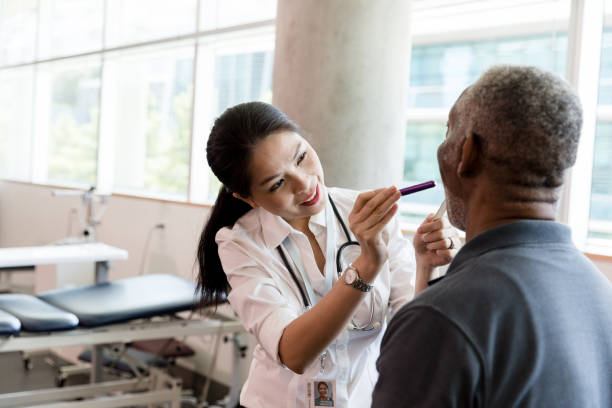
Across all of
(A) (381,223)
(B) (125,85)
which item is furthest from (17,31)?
(A) (381,223)

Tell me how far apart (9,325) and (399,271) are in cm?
167

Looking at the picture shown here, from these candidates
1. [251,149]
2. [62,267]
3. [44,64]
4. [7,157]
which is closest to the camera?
[251,149]

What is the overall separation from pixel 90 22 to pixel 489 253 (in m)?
5.44

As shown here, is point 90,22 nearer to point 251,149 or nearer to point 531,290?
point 251,149

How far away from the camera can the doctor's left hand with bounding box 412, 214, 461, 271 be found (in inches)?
49.1

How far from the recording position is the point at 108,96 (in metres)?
5.09

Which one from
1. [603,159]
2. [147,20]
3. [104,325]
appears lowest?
A: [104,325]

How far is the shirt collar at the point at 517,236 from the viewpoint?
30.0 inches

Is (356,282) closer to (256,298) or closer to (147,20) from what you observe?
(256,298)

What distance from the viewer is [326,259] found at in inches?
55.4

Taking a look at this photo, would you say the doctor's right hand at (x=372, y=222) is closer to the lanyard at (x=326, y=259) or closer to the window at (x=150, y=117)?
the lanyard at (x=326, y=259)

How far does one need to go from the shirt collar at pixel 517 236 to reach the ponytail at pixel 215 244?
0.86 metres

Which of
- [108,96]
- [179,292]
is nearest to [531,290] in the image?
[179,292]

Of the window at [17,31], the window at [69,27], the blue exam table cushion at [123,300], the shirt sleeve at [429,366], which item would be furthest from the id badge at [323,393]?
the window at [17,31]
